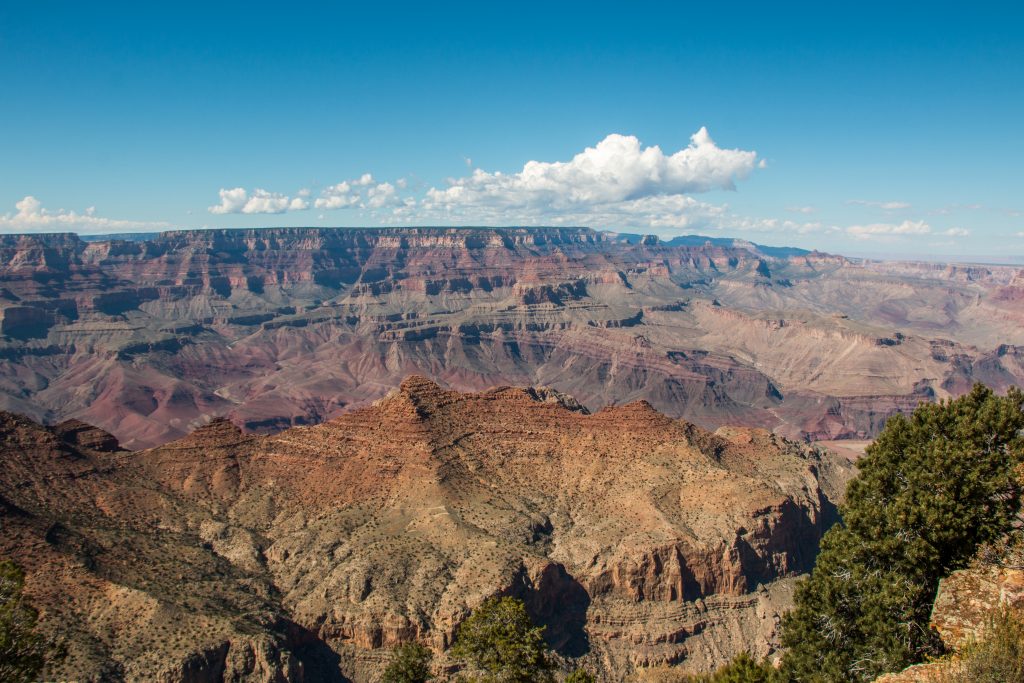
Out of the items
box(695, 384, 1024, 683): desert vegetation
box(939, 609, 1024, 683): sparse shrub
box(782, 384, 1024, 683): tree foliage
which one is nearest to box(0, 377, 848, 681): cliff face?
box(695, 384, 1024, 683): desert vegetation

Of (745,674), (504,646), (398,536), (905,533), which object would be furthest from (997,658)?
(398,536)

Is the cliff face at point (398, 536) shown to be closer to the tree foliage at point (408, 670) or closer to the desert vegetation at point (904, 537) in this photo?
the tree foliage at point (408, 670)

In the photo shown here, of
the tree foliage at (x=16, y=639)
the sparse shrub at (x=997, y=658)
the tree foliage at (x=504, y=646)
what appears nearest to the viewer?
the sparse shrub at (x=997, y=658)

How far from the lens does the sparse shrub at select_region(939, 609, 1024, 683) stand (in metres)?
19.8

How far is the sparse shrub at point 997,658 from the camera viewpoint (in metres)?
19.8

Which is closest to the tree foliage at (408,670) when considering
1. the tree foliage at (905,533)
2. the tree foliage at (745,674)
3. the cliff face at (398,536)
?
the cliff face at (398,536)

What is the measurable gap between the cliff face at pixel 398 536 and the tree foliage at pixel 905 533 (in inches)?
1122

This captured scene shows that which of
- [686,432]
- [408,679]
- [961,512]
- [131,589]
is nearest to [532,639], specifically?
[408,679]

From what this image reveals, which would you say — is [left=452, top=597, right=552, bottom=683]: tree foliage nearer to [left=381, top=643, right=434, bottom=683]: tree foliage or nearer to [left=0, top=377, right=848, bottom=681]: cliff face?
[left=381, top=643, right=434, bottom=683]: tree foliage

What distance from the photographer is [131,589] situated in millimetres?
51625

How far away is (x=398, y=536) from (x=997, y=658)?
178 ft

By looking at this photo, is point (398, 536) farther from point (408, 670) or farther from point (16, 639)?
point (16, 639)

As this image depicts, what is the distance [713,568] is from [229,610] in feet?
160

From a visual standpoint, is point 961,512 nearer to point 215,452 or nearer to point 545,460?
point 545,460
